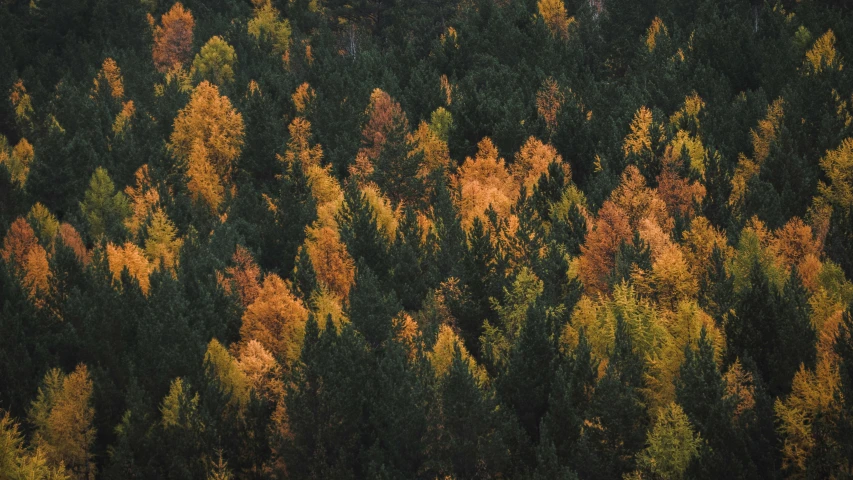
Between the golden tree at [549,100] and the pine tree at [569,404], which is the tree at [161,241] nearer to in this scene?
the pine tree at [569,404]

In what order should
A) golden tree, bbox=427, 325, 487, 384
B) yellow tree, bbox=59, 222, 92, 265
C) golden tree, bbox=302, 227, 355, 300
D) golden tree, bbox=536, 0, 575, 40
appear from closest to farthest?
1. golden tree, bbox=427, 325, 487, 384
2. golden tree, bbox=302, 227, 355, 300
3. yellow tree, bbox=59, 222, 92, 265
4. golden tree, bbox=536, 0, 575, 40

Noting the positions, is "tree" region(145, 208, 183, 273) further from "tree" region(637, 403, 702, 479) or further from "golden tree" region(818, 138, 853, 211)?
"golden tree" region(818, 138, 853, 211)

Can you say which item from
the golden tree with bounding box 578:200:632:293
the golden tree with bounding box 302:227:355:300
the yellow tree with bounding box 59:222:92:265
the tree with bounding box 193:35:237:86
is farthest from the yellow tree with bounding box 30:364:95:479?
the tree with bounding box 193:35:237:86

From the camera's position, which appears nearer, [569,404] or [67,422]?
[569,404]

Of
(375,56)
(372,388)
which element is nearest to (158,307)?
(372,388)

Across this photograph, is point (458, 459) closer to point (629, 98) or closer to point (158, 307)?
point (158, 307)

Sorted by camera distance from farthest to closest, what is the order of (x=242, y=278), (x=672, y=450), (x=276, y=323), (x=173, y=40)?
1. (x=173, y=40)
2. (x=242, y=278)
3. (x=276, y=323)
4. (x=672, y=450)

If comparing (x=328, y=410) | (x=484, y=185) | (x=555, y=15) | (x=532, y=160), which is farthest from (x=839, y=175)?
(x=555, y=15)

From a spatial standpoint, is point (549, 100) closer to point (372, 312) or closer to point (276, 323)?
point (372, 312)
